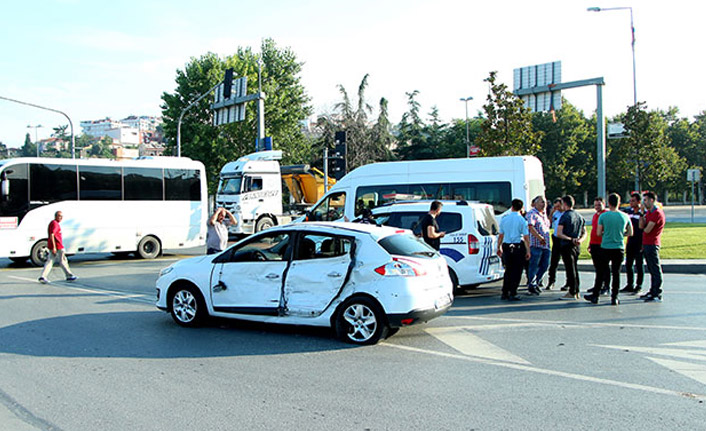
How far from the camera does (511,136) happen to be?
83.0 ft

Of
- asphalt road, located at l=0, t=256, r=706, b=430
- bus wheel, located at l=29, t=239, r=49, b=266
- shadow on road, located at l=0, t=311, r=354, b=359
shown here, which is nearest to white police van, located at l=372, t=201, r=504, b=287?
asphalt road, located at l=0, t=256, r=706, b=430

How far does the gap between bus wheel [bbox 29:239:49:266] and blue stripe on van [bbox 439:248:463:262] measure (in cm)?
1194

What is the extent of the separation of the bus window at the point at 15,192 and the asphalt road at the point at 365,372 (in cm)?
817

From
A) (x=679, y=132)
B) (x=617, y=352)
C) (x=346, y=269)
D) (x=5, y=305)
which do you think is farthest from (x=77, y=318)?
(x=679, y=132)

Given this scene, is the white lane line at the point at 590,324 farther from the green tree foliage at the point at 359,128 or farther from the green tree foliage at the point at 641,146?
the green tree foliage at the point at 359,128

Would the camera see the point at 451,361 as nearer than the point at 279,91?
Yes

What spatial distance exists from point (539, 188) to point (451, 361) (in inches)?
428

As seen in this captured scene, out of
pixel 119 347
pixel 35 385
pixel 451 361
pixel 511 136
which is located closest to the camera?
pixel 35 385

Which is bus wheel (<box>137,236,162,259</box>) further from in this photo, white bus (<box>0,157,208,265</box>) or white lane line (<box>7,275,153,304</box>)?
white lane line (<box>7,275,153,304</box>)

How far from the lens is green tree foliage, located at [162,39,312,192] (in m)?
42.2

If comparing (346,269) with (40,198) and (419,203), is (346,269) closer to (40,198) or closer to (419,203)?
(419,203)

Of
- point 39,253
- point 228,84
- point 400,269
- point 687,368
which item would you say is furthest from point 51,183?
point 687,368

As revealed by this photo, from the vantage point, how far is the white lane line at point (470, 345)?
6.43 metres

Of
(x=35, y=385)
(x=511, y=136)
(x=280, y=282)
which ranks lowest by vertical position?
(x=35, y=385)
